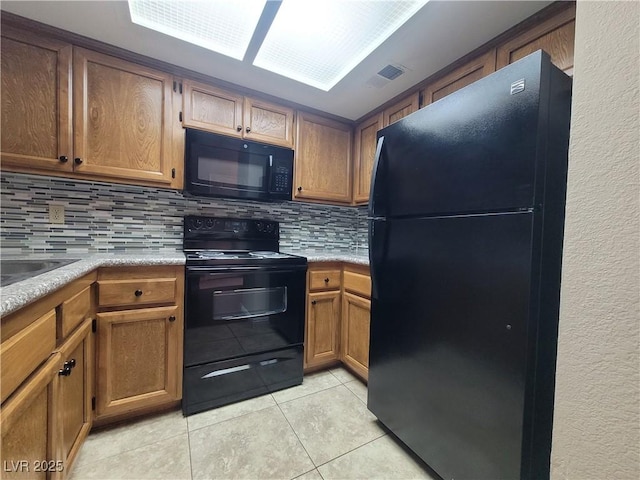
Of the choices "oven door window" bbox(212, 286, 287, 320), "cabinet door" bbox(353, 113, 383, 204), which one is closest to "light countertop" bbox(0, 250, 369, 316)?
"oven door window" bbox(212, 286, 287, 320)

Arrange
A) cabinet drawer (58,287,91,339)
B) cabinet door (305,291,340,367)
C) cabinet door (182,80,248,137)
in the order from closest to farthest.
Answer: cabinet drawer (58,287,91,339)
cabinet door (182,80,248,137)
cabinet door (305,291,340,367)

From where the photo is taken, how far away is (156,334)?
143cm

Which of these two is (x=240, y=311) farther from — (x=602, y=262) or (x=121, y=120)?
(x=602, y=262)

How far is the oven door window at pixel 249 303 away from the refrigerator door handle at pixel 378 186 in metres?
0.82

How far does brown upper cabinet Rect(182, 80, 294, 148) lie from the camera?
1729mm

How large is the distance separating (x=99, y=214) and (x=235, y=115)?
1123 mm

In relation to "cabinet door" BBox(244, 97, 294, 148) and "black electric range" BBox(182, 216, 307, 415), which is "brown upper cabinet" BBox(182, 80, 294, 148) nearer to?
"cabinet door" BBox(244, 97, 294, 148)

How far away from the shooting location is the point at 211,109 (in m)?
1.78

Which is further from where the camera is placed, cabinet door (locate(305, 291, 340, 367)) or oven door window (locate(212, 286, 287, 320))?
cabinet door (locate(305, 291, 340, 367))

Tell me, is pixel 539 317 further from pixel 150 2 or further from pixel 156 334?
pixel 150 2

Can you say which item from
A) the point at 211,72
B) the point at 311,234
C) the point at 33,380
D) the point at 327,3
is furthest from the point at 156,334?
the point at 327,3

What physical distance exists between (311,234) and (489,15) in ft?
6.01

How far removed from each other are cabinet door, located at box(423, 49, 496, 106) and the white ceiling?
7 cm

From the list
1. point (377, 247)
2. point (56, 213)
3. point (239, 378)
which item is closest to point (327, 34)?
point (377, 247)
